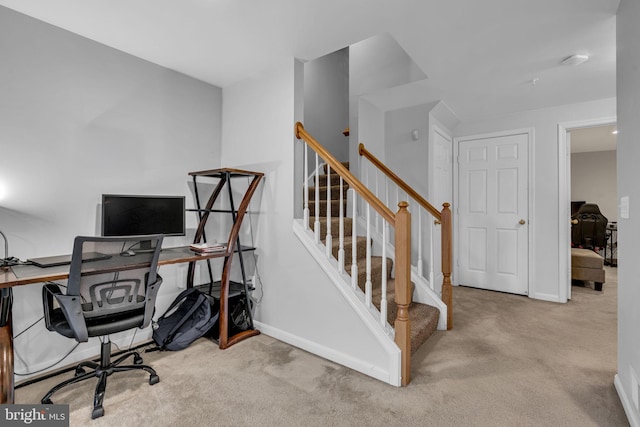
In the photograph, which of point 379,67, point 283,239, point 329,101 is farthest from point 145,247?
point 329,101

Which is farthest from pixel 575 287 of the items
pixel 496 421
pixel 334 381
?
pixel 334 381

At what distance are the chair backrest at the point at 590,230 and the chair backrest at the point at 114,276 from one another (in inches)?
273

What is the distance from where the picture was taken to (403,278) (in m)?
1.94

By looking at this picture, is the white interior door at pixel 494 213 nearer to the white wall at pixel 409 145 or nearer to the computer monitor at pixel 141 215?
the white wall at pixel 409 145

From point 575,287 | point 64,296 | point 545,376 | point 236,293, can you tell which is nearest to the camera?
point 64,296

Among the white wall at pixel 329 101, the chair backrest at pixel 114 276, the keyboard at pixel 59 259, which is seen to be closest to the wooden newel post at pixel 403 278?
the chair backrest at pixel 114 276

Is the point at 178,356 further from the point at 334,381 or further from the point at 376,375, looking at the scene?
the point at 376,375

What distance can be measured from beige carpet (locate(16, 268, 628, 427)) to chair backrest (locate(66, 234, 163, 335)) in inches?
19.2

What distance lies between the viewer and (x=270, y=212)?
2.69m

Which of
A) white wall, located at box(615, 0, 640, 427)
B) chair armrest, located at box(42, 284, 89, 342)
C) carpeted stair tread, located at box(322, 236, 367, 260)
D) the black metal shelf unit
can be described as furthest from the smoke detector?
chair armrest, located at box(42, 284, 89, 342)

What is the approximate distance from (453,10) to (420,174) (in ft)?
6.33

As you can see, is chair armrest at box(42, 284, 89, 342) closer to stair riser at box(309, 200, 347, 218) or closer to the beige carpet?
the beige carpet

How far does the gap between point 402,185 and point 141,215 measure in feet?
7.72

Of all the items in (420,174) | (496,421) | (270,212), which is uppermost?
(420,174)
